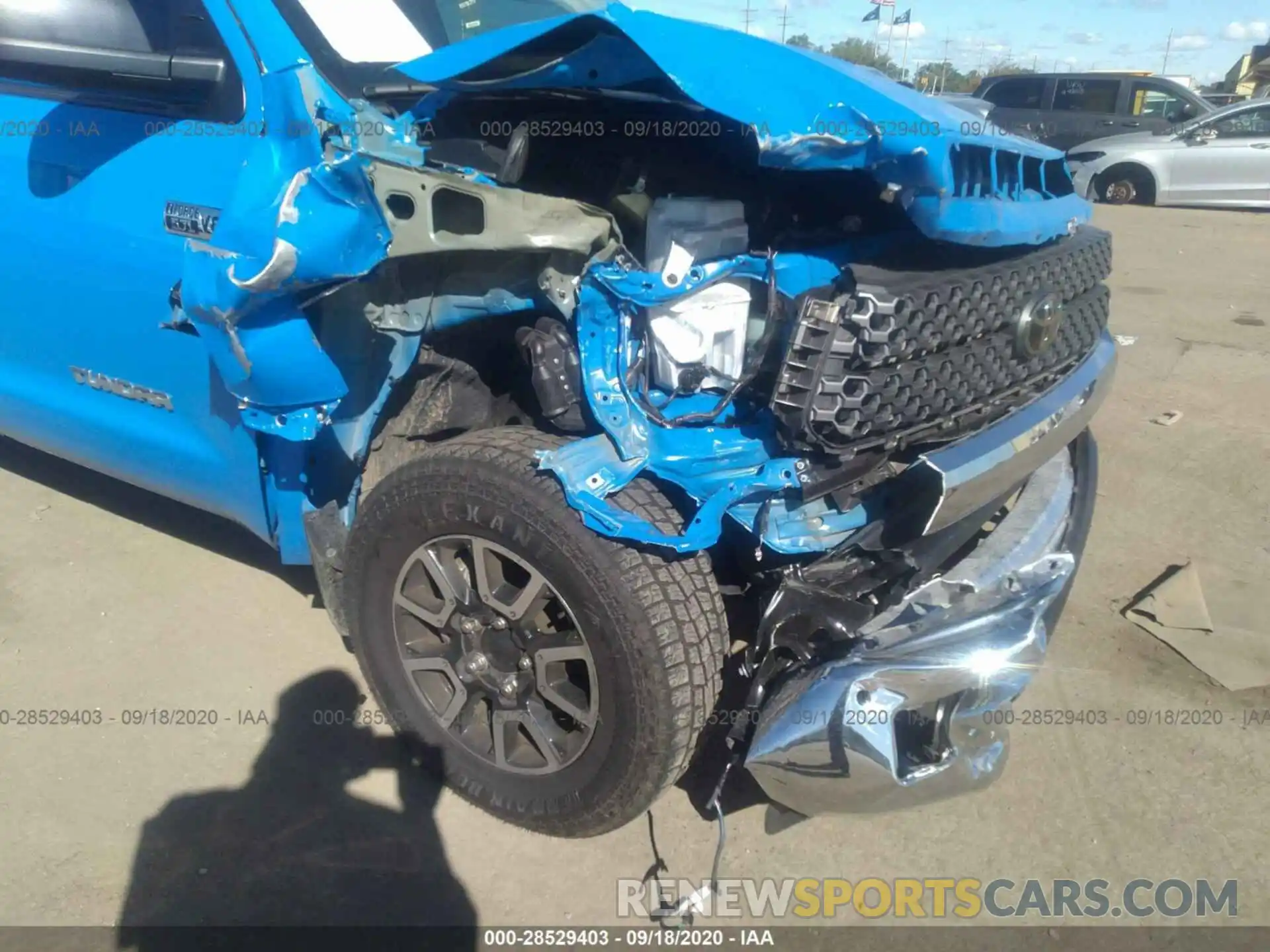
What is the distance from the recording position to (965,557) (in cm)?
232

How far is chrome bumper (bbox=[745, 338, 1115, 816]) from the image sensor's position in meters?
1.86

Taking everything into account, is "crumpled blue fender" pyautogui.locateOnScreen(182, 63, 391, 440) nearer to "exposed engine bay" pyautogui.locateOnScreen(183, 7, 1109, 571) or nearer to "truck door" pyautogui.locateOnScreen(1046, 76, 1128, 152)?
"exposed engine bay" pyautogui.locateOnScreen(183, 7, 1109, 571)

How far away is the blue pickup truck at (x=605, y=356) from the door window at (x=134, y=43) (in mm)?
11

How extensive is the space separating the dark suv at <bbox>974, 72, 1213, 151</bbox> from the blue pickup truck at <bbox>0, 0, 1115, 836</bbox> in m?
12.3

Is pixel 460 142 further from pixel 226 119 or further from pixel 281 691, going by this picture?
pixel 281 691

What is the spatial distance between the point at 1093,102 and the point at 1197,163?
2.52 meters

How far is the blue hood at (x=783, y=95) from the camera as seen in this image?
179cm

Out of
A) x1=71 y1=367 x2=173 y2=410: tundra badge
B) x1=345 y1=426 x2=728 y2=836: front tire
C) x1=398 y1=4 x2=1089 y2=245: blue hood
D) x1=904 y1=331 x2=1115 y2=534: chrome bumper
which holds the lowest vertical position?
x1=345 y1=426 x2=728 y2=836: front tire

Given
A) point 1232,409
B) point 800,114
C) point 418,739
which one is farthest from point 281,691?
point 1232,409

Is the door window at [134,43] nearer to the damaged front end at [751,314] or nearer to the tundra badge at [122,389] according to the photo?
the damaged front end at [751,314]

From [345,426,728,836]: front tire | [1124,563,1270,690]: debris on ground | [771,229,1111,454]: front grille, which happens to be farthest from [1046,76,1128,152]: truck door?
[345,426,728,836]: front tire

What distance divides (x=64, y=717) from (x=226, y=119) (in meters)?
1.68

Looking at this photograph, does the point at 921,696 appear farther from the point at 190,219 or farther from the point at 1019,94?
the point at 1019,94

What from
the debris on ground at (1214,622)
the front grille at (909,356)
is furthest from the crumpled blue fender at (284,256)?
the debris on ground at (1214,622)
